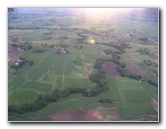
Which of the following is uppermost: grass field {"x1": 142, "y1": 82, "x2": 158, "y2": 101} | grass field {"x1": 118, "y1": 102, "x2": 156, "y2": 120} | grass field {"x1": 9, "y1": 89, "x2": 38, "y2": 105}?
grass field {"x1": 142, "y1": 82, "x2": 158, "y2": 101}

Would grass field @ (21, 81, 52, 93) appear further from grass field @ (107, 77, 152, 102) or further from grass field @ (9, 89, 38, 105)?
grass field @ (107, 77, 152, 102)

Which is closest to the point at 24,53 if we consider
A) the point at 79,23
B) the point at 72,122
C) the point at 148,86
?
the point at 79,23

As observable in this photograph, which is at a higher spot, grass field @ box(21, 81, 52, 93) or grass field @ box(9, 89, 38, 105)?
grass field @ box(21, 81, 52, 93)

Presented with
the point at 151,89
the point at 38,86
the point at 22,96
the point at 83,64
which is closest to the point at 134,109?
the point at 151,89

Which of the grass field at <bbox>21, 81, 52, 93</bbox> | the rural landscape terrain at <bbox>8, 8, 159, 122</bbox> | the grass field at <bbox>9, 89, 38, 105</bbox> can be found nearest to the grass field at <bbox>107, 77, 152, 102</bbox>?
the rural landscape terrain at <bbox>8, 8, 159, 122</bbox>

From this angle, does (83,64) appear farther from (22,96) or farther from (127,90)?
(22,96)

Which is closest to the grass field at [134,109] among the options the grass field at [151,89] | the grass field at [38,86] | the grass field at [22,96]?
the grass field at [151,89]

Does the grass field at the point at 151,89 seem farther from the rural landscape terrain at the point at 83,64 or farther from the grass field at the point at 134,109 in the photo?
the grass field at the point at 134,109
